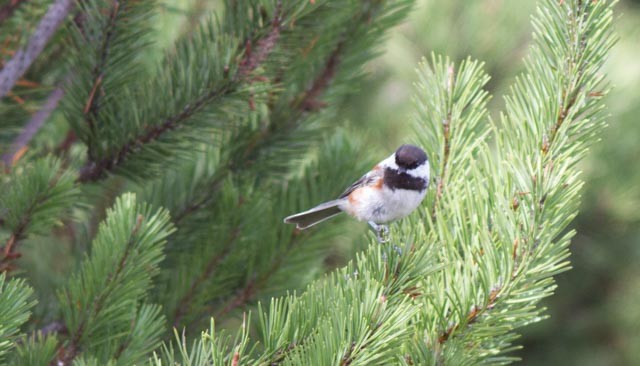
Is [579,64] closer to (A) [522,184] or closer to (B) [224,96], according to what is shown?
(A) [522,184]

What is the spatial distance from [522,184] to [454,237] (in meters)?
0.19

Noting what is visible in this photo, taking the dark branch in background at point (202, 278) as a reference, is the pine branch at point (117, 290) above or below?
above

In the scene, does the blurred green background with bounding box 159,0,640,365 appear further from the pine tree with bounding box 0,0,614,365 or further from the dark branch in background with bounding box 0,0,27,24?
the dark branch in background with bounding box 0,0,27,24

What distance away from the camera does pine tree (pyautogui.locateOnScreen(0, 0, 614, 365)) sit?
1.16 m

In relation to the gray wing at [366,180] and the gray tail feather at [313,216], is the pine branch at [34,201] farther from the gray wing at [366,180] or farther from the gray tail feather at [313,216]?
the gray wing at [366,180]

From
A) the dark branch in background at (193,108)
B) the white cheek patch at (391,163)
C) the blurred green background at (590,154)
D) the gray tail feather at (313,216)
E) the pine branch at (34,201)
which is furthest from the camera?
the blurred green background at (590,154)

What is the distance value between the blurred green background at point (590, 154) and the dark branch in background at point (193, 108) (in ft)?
4.99

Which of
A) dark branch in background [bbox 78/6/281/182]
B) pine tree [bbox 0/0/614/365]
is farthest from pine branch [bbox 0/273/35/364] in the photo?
dark branch in background [bbox 78/6/281/182]

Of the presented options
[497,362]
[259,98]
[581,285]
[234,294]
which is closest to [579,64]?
[497,362]

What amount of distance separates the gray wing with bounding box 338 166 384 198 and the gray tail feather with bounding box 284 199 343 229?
0.04 meters

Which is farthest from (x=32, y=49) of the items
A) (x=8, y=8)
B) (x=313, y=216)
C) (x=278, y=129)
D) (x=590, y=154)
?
(x=590, y=154)

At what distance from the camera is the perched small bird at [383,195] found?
190 cm

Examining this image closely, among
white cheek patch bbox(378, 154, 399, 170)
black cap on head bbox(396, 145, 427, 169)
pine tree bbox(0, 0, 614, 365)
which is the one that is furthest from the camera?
white cheek patch bbox(378, 154, 399, 170)

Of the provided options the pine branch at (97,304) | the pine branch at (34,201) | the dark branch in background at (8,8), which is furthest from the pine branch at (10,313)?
the dark branch in background at (8,8)
